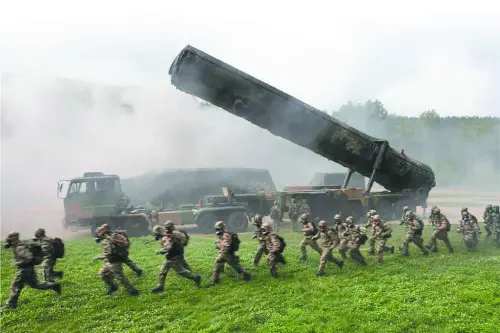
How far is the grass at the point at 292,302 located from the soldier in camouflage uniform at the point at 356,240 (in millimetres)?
275

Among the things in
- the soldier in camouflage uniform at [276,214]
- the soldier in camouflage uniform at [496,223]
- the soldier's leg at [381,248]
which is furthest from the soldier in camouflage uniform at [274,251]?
the soldier in camouflage uniform at [276,214]

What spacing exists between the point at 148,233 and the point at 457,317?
13.0 m

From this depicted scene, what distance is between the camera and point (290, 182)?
138ft

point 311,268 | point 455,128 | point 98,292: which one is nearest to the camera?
point 98,292

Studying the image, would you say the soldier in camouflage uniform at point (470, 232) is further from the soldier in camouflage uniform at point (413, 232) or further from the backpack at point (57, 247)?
the backpack at point (57, 247)

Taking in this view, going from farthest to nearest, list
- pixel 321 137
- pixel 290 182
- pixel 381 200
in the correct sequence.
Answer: pixel 290 182 → pixel 381 200 → pixel 321 137

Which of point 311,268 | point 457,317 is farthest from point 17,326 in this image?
point 457,317

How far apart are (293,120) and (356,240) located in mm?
4976

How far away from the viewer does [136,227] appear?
18000mm

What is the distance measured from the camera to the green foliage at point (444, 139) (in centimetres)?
4566

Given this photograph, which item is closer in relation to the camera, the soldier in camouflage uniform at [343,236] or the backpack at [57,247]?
the backpack at [57,247]

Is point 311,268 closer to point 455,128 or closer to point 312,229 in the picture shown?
point 312,229

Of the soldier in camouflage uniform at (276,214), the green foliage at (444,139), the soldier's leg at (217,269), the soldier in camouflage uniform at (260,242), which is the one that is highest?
the green foliage at (444,139)

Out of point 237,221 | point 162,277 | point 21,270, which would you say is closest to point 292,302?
point 162,277
